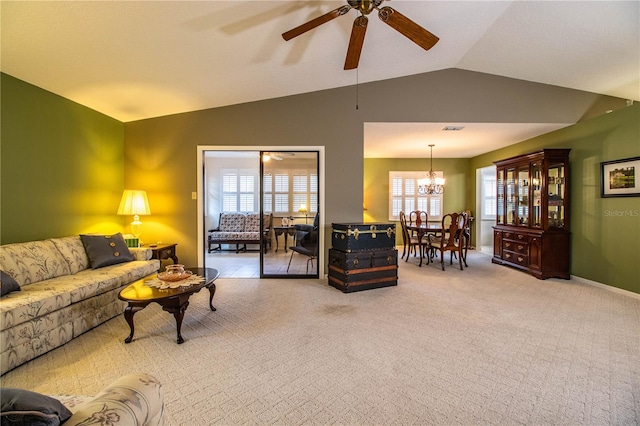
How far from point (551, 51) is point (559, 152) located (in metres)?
1.68

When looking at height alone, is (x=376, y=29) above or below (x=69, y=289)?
above

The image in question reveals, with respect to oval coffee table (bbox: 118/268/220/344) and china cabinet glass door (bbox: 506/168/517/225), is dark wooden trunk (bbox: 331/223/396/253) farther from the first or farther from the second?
china cabinet glass door (bbox: 506/168/517/225)

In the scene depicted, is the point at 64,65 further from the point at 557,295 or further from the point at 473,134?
the point at 557,295

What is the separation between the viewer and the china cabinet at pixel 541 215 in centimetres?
451

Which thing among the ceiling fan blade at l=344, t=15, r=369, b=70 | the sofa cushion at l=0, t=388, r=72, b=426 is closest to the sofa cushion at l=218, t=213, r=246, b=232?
the ceiling fan blade at l=344, t=15, r=369, b=70

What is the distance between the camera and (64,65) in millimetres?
2904

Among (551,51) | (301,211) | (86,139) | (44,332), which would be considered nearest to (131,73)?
(86,139)

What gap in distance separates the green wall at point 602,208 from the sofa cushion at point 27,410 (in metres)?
5.54

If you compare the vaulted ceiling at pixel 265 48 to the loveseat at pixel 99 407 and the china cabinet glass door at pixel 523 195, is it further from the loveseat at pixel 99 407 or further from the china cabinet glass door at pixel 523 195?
the loveseat at pixel 99 407

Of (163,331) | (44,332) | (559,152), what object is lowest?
(163,331)

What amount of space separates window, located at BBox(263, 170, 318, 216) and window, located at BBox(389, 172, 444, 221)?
3.07 metres

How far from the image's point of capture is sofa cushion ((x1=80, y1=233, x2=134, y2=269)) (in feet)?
10.8

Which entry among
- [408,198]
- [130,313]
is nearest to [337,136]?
[130,313]

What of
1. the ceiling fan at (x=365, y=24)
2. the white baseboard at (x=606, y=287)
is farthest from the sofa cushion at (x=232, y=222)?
the white baseboard at (x=606, y=287)
